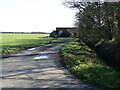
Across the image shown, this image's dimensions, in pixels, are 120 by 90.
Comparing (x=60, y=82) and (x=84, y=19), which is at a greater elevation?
(x=84, y=19)

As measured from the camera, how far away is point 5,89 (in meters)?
5.45

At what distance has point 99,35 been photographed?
74.8ft

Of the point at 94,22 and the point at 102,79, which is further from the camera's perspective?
the point at 94,22

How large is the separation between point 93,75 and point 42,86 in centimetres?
252

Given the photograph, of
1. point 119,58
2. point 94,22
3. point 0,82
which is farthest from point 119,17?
point 94,22

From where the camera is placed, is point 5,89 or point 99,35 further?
point 99,35

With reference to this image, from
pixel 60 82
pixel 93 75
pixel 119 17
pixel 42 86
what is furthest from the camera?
pixel 119 17

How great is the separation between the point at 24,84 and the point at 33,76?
1.20m

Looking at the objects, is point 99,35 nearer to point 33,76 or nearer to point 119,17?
point 119,17

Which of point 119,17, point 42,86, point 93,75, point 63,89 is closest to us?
point 63,89

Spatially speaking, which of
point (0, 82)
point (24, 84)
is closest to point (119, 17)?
point (24, 84)

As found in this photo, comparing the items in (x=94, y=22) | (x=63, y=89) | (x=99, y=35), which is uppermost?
(x=94, y=22)

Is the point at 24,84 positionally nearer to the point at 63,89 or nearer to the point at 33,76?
the point at 33,76

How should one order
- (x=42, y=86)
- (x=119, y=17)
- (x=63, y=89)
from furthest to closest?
(x=119, y=17)
(x=42, y=86)
(x=63, y=89)
